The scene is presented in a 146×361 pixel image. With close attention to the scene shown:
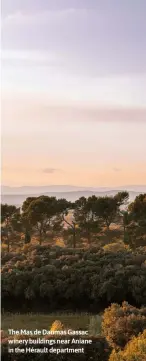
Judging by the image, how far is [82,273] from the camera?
69.0 feet

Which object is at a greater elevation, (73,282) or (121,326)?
(121,326)

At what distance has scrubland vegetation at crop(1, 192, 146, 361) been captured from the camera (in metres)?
11.3

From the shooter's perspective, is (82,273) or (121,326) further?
(82,273)

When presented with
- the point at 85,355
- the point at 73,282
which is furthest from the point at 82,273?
the point at 85,355

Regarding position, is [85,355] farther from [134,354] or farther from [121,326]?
[121,326]

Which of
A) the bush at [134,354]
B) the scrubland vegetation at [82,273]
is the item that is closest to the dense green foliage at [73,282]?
the scrubland vegetation at [82,273]

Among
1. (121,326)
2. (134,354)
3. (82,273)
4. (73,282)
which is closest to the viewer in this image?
(134,354)

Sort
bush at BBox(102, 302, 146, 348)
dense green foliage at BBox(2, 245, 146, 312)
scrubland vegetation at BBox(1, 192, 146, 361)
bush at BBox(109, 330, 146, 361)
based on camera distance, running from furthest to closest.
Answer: dense green foliage at BBox(2, 245, 146, 312) → scrubland vegetation at BBox(1, 192, 146, 361) → bush at BBox(102, 302, 146, 348) → bush at BBox(109, 330, 146, 361)

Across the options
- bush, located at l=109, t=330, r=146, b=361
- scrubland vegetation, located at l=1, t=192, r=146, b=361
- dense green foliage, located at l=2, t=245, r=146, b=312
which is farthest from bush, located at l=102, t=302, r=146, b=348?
dense green foliage, located at l=2, t=245, r=146, b=312

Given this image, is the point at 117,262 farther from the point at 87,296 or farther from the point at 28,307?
the point at 28,307

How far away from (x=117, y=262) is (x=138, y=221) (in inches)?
429

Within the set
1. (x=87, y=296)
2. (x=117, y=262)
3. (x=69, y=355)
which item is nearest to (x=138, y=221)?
(x=117, y=262)

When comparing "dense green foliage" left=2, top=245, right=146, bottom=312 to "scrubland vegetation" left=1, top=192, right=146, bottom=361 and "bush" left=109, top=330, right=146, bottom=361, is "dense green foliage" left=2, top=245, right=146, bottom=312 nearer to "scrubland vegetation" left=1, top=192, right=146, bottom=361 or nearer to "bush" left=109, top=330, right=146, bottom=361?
"scrubland vegetation" left=1, top=192, right=146, bottom=361

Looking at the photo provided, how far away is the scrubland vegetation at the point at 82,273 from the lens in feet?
37.2
